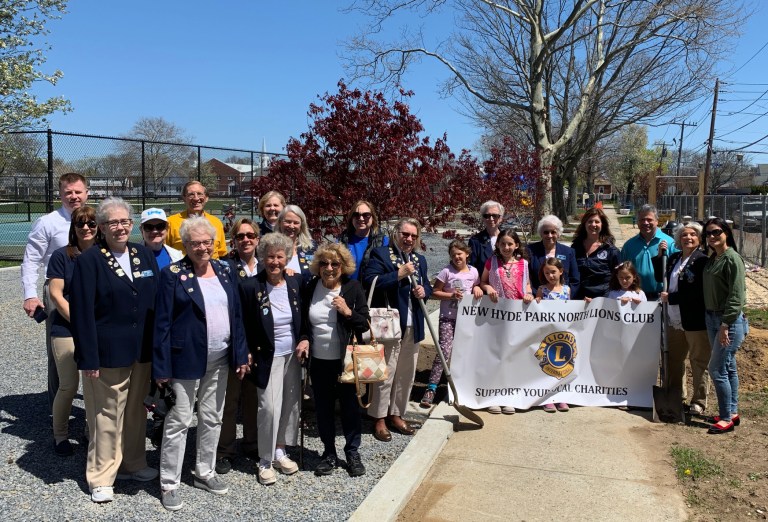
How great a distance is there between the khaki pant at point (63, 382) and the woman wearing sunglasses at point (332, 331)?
1.71m

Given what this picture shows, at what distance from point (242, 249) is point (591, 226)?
11.2 feet

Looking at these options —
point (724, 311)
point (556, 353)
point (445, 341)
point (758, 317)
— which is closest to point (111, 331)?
point (445, 341)

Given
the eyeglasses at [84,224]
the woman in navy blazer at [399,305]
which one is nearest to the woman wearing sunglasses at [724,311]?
the woman in navy blazer at [399,305]

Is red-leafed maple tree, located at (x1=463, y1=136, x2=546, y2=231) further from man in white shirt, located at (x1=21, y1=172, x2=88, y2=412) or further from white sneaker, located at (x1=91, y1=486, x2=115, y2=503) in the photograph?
white sneaker, located at (x1=91, y1=486, x2=115, y2=503)

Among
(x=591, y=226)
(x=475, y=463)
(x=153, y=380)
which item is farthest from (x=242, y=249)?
→ (x=591, y=226)

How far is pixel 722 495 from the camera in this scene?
4.37m

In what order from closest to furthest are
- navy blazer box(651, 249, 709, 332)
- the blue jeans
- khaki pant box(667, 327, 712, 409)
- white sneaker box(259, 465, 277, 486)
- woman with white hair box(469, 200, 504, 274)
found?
1. white sneaker box(259, 465, 277, 486)
2. the blue jeans
3. navy blazer box(651, 249, 709, 332)
4. khaki pant box(667, 327, 712, 409)
5. woman with white hair box(469, 200, 504, 274)

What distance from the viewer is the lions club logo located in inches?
243

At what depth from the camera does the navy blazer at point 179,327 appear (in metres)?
3.89

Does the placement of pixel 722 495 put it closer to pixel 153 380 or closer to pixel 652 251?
pixel 652 251

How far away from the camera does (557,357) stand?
243 inches

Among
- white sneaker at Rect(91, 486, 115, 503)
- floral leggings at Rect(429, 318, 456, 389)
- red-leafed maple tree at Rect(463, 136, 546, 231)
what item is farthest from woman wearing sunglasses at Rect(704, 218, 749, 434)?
red-leafed maple tree at Rect(463, 136, 546, 231)

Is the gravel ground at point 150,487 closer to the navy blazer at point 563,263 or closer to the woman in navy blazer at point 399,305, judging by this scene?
the woman in navy blazer at point 399,305

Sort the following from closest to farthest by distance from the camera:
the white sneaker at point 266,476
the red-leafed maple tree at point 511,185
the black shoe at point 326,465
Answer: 1. the white sneaker at point 266,476
2. the black shoe at point 326,465
3. the red-leafed maple tree at point 511,185
